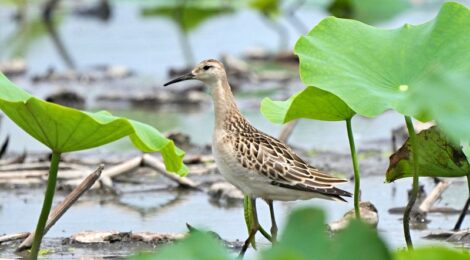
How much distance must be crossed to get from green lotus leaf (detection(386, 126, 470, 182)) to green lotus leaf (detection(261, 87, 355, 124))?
0.31 meters

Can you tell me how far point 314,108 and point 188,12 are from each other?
568 inches

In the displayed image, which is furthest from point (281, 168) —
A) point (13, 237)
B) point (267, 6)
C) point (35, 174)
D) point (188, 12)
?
point (188, 12)

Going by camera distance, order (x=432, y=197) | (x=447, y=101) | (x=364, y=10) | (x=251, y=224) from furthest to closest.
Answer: (x=364, y=10), (x=432, y=197), (x=251, y=224), (x=447, y=101)

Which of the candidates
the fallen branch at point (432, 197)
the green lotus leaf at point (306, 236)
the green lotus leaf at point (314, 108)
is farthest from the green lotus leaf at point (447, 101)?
the fallen branch at point (432, 197)

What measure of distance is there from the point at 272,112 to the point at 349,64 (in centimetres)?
52

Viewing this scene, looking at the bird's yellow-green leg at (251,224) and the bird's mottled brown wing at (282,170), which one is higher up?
the bird's mottled brown wing at (282,170)

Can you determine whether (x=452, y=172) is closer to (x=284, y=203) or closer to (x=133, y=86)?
(x=284, y=203)

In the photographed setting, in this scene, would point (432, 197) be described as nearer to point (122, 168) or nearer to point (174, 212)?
point (174, 212)

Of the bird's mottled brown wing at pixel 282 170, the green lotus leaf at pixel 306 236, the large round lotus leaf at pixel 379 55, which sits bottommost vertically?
the green lotus leaf at pixel 306 236

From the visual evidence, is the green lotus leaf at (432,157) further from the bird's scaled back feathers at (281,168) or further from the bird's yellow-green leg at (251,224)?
the bird's yellow-green leg at (251,224)

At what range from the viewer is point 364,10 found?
17859 mm

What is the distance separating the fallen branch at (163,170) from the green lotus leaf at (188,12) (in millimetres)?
10388

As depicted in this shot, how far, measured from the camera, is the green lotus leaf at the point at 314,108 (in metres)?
6.07

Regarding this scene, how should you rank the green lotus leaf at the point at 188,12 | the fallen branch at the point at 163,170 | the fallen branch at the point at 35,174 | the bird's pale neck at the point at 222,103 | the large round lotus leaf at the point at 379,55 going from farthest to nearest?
the green lotus leaf at the point at 188,12
the fallen branch at the point at 35,174
the fallen branch at the point at 163,170
the bird's pale neck at the point at 222,103
the large round lotus leaf at the point at 379,55
